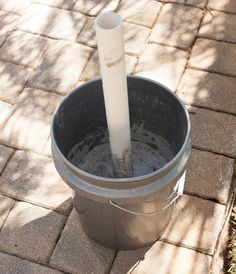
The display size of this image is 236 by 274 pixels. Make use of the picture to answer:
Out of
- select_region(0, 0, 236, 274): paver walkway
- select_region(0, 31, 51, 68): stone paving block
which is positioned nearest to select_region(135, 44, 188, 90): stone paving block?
select_region(0, 0, 236, 274): paver walkway

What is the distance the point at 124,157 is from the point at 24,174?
3.17 ft

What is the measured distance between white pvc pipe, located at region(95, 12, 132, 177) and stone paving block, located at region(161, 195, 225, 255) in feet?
1.89

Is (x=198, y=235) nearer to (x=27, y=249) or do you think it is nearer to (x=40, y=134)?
(x=27, y=249)

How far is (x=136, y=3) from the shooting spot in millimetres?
3775

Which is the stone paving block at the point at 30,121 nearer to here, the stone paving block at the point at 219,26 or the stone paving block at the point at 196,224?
the stone paving block at the point at 196,224

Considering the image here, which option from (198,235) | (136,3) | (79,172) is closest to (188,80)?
(136,3)

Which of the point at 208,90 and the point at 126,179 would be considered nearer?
the point at 126,179

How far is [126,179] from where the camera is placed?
1916 millimetres

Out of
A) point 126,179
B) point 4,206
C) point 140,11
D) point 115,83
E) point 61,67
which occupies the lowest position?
point 4,206

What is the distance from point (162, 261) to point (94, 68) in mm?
1478

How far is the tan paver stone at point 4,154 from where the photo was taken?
3.01 metres

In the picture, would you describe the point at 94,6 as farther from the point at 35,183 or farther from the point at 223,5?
the point at 35,183

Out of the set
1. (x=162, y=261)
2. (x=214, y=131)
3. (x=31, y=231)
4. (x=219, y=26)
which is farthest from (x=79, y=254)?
(x=219, y=26)

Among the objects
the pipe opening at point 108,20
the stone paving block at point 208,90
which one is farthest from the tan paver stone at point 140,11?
the pipe opening at point 108,20
